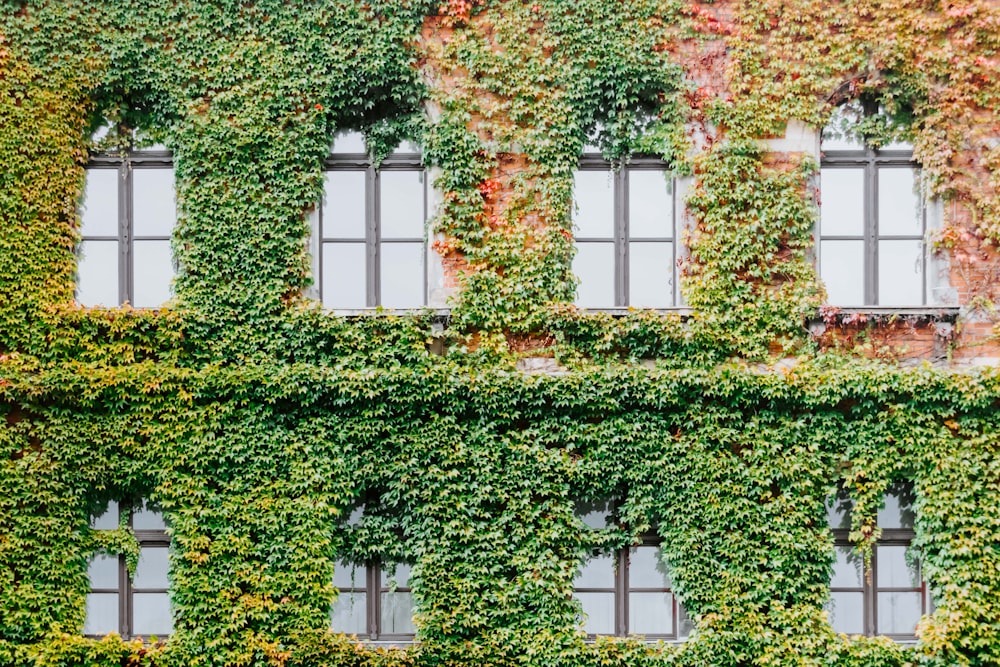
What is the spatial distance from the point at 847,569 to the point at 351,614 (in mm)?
5075

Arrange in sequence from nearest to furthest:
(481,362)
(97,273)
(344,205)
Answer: (481,362), (97,273), (344,205)

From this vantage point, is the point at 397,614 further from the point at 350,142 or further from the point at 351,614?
the point at 350,142

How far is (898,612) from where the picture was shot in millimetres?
8211

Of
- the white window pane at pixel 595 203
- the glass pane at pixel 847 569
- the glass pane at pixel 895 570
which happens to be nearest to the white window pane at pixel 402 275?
the white window pane at pixel 595 203

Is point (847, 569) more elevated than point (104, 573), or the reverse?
point (847, 569)

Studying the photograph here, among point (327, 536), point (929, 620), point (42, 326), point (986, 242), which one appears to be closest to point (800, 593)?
point (929, 620)

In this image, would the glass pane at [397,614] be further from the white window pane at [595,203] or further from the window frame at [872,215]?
the window frame at [872,215]

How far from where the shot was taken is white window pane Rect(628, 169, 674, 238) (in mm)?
8531

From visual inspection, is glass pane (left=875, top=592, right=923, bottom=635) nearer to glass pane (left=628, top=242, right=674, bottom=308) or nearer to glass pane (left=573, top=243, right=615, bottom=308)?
glass pane (left=628, top=242, right=674, bottom=308)

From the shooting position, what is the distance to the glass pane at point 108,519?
822 centimetres

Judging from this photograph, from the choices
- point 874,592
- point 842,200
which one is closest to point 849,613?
point 874,592

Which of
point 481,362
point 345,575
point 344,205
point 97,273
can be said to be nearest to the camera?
point 481,362

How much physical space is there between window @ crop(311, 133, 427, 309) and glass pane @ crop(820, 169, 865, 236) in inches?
167

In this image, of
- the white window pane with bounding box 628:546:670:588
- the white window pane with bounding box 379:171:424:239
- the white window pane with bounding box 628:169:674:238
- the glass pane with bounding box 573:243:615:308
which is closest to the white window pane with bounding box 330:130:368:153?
the white window pane with bounding box 379:171:424:239
